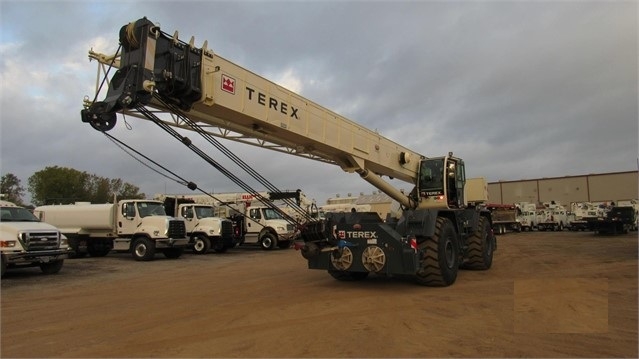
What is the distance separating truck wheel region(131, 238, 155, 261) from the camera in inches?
→ 743

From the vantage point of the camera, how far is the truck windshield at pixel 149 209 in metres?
19.9

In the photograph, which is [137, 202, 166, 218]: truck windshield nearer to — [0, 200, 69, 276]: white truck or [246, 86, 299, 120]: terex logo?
[0, 200, 69, 276]: white truck

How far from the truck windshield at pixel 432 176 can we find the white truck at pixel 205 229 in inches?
500

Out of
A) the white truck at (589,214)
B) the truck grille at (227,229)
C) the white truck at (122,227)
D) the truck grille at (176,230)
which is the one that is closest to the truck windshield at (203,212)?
the truck grille at (227,229)

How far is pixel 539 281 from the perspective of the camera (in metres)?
10.6

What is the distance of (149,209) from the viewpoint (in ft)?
66.2

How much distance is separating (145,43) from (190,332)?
4.20m

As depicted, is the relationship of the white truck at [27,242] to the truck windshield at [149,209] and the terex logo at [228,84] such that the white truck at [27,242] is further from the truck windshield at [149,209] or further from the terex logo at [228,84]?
the terex logo at [228,84]

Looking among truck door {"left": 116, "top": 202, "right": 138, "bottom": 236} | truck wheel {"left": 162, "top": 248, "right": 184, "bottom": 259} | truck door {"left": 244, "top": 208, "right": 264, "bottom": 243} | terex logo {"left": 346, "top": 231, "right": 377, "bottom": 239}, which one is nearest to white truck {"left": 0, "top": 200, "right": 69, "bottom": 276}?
truck door {"left": 116, "top": 202, "right": 138, "bottom": 236}

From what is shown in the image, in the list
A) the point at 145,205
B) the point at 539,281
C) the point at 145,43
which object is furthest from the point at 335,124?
the point at 145,205

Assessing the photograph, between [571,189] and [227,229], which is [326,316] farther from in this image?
[571,189]

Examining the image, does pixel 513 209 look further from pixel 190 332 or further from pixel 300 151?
pixel 190 332

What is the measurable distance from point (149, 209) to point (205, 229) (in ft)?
11.5

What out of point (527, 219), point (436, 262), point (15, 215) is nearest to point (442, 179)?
point (436, 262)
